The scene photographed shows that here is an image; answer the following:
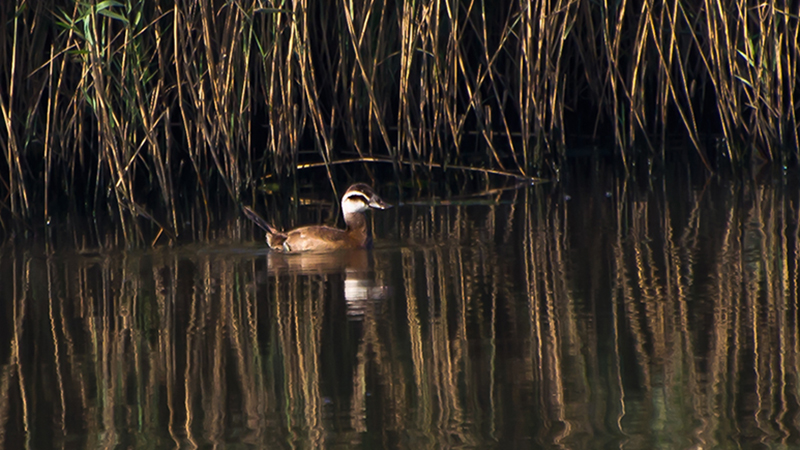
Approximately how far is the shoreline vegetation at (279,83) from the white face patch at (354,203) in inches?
27.7

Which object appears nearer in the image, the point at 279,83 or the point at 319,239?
the point at 319,239

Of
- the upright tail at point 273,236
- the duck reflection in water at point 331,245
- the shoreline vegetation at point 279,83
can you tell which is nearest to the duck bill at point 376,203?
the duck reflection in water at point 331,245

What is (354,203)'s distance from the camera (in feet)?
23.5

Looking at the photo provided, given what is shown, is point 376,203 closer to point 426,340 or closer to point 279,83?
point 279,83

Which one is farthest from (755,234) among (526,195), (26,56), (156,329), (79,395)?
(26,56)

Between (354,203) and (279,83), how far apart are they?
157 centimetres

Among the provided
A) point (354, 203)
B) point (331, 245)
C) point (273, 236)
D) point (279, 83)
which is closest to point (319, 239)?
point (331, 245)

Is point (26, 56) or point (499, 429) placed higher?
point (26, 56)

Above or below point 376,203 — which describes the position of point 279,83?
above

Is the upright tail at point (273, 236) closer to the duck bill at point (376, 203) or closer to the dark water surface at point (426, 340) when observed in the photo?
the dark water surface at point (426, 340)

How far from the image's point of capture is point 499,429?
378cm

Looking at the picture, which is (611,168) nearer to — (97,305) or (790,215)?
(790,215)

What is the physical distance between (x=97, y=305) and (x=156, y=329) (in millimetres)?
558

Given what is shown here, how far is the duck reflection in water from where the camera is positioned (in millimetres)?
6324
